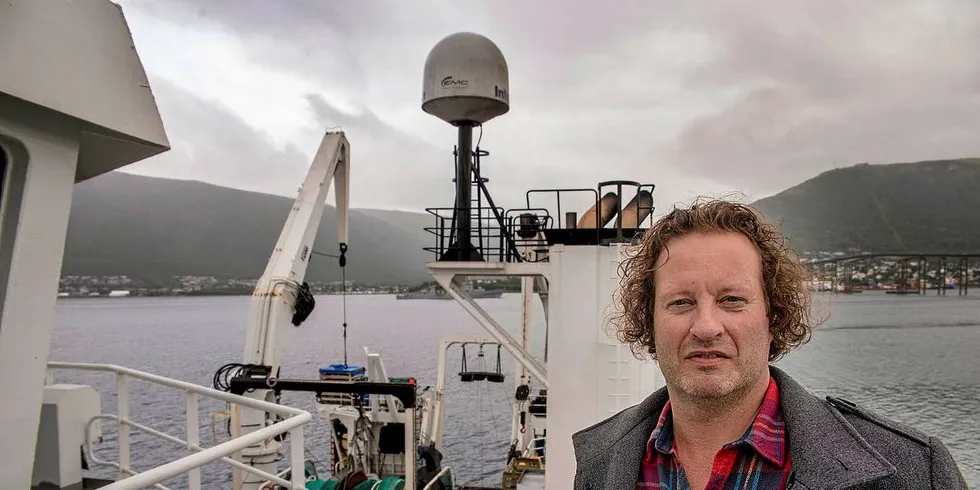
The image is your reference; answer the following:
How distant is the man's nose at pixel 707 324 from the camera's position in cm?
174

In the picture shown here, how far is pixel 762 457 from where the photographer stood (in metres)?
1.73

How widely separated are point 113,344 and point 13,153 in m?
82.7

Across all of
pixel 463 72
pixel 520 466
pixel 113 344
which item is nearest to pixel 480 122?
pixel 463 72

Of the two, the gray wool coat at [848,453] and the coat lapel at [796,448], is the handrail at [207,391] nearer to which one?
the coat lapel at [796,448]

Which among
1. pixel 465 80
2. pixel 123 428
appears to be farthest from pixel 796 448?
pixel 465 80

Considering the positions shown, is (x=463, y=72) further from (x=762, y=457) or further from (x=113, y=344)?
(x=113, y=344)

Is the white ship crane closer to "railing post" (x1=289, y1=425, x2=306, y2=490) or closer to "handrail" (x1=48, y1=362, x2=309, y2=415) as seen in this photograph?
"handrail" (x1=48, y1=362, x2=309, y2=415)

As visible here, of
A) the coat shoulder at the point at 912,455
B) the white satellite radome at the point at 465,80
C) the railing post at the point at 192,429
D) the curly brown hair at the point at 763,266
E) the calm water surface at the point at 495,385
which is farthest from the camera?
the calm water surface at the point at 495,385

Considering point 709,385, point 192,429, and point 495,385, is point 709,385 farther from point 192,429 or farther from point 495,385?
point 495,385

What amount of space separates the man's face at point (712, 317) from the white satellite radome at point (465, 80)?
25.5ft

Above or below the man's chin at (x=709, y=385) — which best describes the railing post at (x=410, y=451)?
below

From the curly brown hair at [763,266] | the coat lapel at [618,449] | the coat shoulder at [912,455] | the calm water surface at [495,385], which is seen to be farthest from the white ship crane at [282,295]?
the coat shoulder at [912,455]

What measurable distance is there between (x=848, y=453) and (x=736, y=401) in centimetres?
29

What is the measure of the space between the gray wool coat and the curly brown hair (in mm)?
171
